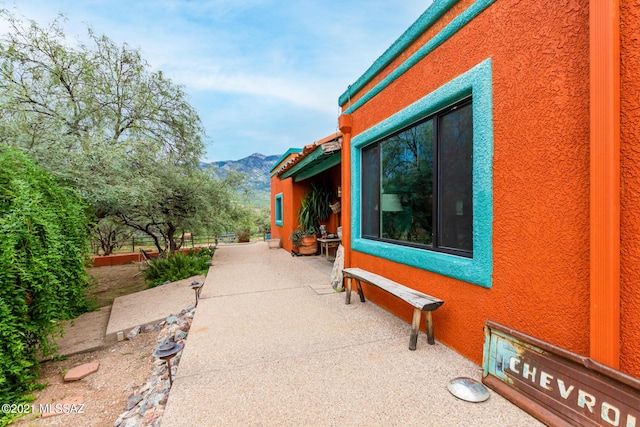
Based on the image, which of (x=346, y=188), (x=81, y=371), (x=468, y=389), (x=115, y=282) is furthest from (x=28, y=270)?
(x=115, y=282)

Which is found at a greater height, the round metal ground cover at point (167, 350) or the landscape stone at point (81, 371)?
the round metal ground cover at point (167, 350)

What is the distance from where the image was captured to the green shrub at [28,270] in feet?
8.70

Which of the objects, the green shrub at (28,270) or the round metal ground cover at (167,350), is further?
the green shrub at (28,270)

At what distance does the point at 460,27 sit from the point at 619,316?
259cm

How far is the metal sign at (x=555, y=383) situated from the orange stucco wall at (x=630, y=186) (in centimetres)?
19

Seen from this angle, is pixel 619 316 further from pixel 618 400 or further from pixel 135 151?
pixel 135 151

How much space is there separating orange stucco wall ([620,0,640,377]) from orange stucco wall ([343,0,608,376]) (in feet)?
0.17

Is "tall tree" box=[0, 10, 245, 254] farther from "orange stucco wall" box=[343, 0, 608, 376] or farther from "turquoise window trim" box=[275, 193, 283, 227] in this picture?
"orange stucco wall" box=[343, 0, 608, 376]

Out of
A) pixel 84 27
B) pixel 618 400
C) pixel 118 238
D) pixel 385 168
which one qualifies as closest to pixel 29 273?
pixel 385 168

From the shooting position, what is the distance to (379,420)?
1.80m

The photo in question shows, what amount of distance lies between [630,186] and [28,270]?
5064 mm

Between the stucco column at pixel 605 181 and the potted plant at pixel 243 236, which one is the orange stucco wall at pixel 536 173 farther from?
the potted plant at pixel 243 236

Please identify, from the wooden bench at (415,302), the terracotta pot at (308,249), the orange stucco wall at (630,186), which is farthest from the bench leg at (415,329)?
the terracotta pot at (308,249)

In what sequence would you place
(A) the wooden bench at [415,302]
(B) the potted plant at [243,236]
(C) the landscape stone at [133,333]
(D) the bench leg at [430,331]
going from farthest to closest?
(B) the potted plant at [243,236]
(C) the landscape stone at [133,333]
(D) the bench leg at [430,331]
(A) the wooden bench at [415,302]
